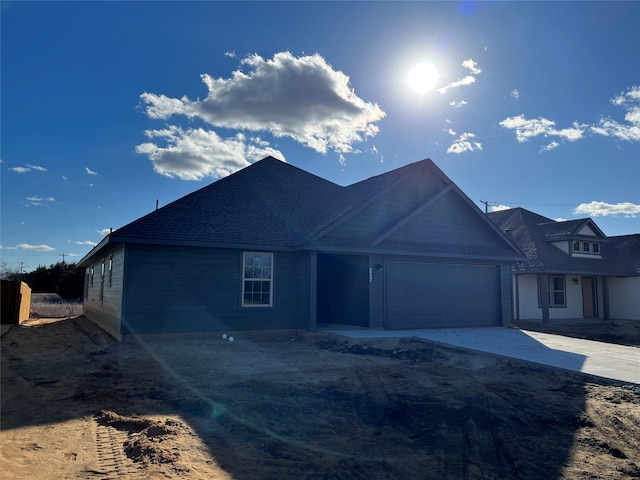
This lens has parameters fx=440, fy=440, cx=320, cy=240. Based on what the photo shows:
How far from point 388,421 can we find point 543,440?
1.82 metres

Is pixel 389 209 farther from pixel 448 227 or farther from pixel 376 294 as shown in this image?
pixel 376 294

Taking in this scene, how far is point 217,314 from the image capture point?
1262 centimetres

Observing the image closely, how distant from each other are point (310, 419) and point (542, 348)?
8.09 m

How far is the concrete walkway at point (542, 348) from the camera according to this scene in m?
8.69

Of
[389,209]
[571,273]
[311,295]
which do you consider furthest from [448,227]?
[571,273]

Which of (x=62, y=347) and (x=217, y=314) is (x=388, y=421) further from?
(x=62, y=347)

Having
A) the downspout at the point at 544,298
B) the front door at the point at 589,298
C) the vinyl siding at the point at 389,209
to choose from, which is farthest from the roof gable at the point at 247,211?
the front door at the point at 589,298

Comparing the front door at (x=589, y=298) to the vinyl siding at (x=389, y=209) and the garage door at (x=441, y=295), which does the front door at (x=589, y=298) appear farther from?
the vinyl siding at (x=389, y=209)

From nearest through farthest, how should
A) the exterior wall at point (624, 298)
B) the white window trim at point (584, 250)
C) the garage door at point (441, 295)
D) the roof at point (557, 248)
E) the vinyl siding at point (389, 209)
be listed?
1. the vinyl siding at point (389, 209)
2. the garage door at point (441, 295)
3. the roof at point (557, 248)
4. the white window trim at point (584, 250)
5. the exterior wall at point (624, 298)

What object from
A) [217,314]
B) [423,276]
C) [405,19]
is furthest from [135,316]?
[405,19]

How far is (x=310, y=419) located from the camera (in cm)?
573

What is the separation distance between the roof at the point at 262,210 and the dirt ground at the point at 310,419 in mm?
3575

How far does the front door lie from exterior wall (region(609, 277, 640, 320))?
1.40m

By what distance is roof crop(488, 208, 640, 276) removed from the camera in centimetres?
2241
